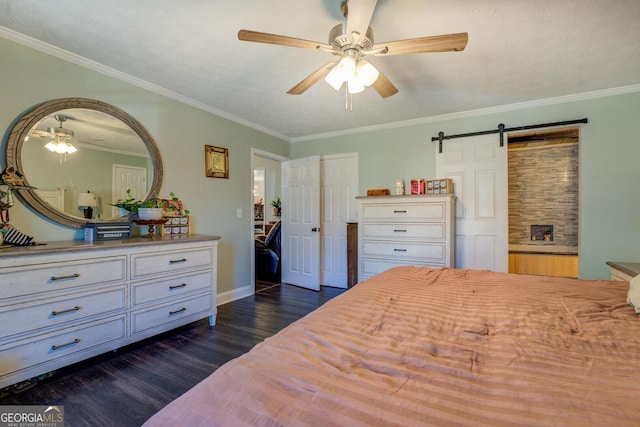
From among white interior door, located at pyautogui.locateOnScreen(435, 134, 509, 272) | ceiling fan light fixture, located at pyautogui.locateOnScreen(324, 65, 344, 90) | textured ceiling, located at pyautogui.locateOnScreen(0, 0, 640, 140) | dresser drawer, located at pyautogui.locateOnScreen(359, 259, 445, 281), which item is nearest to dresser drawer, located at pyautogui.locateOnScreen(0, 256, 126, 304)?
textured ceiling, located at pyautogui.locateOnScreen(0, 0, 640, 140)

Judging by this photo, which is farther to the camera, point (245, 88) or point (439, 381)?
point (245, 88)

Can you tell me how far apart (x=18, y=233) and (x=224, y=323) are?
1682 mm

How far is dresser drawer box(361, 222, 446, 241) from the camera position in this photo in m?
3.11

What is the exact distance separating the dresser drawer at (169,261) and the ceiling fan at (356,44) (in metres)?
1.71

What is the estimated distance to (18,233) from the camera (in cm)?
188

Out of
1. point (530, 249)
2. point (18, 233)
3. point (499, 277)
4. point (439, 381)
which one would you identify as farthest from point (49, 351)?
point (530, 249)

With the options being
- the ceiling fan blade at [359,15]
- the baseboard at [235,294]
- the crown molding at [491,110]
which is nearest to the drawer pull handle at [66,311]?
the baseboard at [235,294]

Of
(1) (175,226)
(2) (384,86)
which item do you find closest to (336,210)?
(1) (175,226)

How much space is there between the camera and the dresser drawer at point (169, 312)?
2153mm

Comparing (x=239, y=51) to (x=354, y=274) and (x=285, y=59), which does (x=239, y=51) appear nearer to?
(x=285, y=59)

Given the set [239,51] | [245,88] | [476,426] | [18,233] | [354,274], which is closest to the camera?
[476,426]

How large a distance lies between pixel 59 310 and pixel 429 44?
2726mm

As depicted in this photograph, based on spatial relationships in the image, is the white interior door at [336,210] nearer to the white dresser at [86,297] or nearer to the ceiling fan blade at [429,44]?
the white dresser at [86,297]

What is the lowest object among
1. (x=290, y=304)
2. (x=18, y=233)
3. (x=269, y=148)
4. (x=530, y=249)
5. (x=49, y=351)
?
(x=290, y=304)
